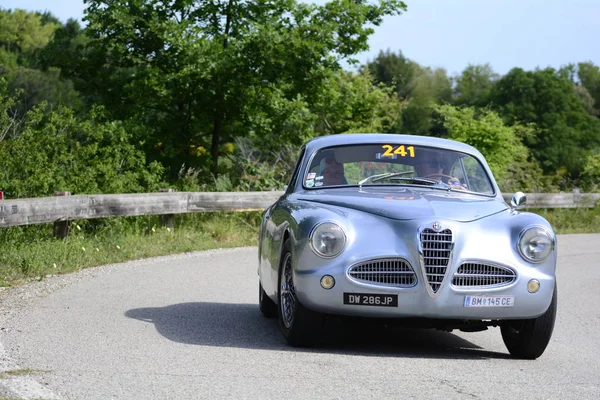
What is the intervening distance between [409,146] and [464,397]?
11.7ft

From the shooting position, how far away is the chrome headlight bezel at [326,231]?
23.3 feet

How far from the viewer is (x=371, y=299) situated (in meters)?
7.02

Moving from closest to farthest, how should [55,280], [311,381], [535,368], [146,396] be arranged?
[146,396], [311,381], [535,368], [55,280]

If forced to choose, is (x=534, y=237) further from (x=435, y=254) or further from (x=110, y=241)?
(x=110, y=241)

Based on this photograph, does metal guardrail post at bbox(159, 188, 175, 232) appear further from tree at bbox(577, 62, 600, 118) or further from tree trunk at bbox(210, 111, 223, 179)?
tree at bbox(577, 62, 600, 118)

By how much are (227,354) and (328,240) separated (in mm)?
1043

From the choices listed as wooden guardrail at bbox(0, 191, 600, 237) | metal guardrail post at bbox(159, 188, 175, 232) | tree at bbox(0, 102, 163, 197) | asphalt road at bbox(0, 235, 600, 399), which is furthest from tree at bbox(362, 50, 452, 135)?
asphalt road at bbox(0, 235, 600, 399)

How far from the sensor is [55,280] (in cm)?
1148

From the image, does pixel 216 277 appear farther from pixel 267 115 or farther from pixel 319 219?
pixel 267 115

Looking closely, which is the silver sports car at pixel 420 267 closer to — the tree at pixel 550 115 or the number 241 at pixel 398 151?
the number 241 at pixel 398 151

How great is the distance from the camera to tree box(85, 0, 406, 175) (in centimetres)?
2377

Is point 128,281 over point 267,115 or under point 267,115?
under

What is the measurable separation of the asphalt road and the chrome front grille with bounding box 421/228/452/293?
568 mm

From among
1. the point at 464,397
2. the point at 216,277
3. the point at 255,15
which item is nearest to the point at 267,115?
the point at 255,15
